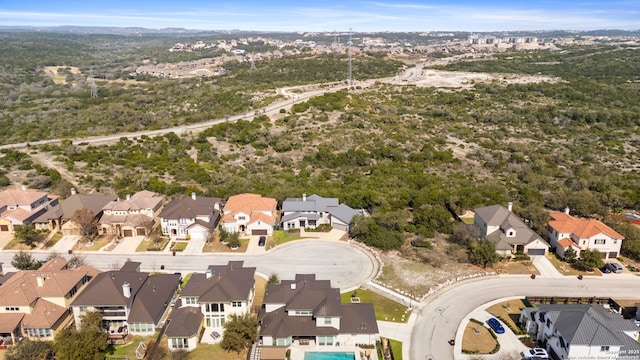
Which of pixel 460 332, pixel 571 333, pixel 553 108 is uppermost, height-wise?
pixel 553 108

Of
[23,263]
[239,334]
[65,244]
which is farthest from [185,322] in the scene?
[65,244]

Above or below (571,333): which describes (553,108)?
above

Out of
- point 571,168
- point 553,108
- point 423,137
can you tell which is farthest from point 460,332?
point 553,108

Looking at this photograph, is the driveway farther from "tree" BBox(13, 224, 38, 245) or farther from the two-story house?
the two-story house

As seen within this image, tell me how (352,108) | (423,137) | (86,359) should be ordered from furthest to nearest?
(352,108)
(423,137)
(86,359)

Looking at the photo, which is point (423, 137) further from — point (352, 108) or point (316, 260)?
point (316, 260)

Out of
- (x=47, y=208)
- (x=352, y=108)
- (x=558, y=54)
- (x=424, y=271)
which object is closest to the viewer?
(x=424, y=271)

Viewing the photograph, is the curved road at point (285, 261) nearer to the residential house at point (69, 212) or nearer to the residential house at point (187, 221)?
the residential house at point (187, 221)
